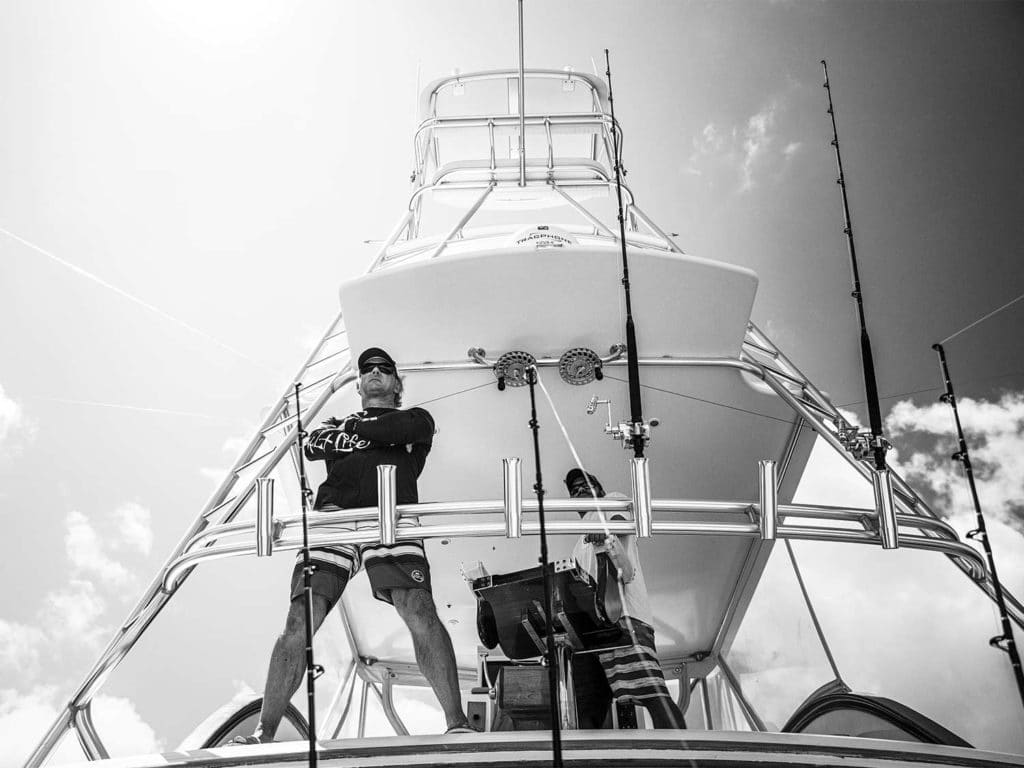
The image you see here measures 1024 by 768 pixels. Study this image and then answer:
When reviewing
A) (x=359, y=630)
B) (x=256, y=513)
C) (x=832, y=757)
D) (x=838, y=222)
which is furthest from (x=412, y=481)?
(x=838, y=222)

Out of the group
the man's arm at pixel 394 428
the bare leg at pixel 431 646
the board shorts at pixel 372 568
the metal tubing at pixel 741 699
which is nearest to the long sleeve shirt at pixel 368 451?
the man's arm at pixel 394 428

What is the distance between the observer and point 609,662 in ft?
7.80

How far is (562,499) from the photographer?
244cm

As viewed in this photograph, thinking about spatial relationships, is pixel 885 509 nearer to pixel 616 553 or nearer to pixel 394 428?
pixel 616 553

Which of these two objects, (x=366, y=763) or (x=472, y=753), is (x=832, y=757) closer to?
(x=472, y=753)

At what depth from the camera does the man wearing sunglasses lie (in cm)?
240

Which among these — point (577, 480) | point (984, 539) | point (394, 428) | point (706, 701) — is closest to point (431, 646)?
point (394, 428)

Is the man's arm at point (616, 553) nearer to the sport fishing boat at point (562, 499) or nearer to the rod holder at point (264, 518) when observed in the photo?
the sport fishing boat at point (562, 499)

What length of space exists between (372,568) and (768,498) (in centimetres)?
111

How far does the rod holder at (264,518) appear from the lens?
88.8 inches

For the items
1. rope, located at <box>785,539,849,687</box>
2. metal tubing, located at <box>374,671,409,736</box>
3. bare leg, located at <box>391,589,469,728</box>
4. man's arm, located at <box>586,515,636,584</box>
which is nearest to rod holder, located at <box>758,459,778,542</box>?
man's arm, located at <box>586,515,636,584</box>

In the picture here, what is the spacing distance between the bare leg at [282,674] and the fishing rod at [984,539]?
5.50ft

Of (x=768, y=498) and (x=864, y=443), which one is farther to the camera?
(x=864, y=443)

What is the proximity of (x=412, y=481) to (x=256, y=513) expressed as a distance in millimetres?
544
